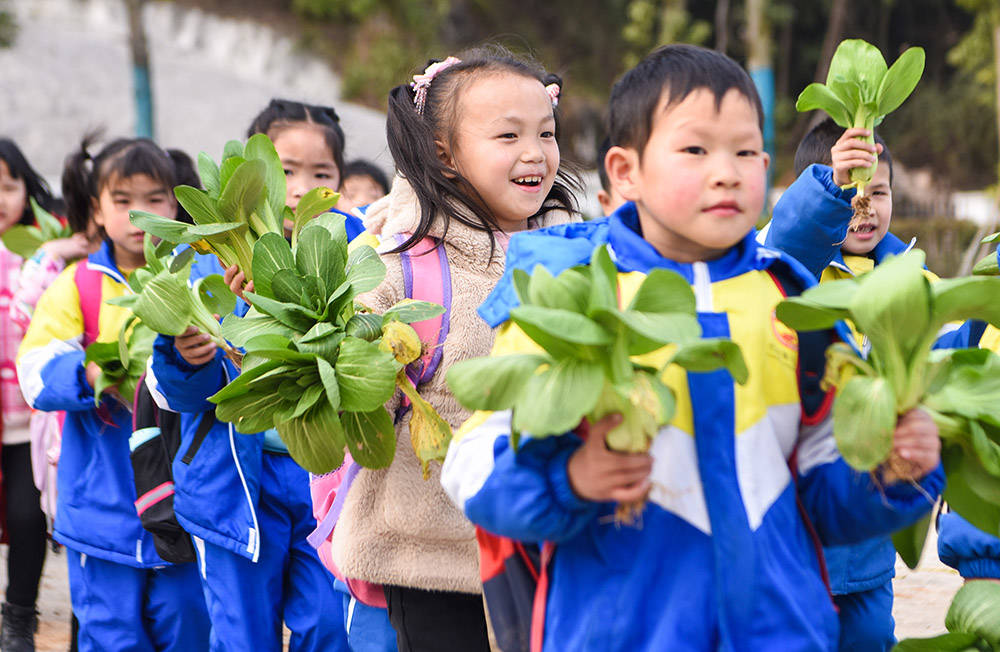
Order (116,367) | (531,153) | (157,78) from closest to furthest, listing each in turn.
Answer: (531,153)
(116,367)
(157,78)

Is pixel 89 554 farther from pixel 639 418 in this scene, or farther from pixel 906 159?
pixel 906 159

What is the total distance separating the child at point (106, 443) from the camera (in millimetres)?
3861

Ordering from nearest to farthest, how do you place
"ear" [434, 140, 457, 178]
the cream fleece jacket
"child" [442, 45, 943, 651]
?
"child" [442, 45, 943, 651] → the cream fleece jacket → "ear" [434, 140, 457, 178]

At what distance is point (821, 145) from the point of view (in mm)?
3439

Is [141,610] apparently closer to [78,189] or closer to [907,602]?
[78,189]

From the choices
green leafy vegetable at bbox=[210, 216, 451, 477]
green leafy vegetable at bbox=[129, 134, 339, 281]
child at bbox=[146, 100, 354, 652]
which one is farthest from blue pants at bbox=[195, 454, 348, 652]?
green leafy vegetable at bbox=[210, 216, 451, 477]

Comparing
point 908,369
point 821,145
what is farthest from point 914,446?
point 821,145

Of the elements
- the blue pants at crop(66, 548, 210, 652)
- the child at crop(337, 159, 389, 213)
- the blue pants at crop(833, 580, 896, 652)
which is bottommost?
the blue pants at crop(66, 548, 210, 652)

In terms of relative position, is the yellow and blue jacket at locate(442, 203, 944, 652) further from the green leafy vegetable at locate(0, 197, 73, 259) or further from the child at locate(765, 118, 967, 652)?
the green leafy vegetable at locate(0, 197, 73, 259)

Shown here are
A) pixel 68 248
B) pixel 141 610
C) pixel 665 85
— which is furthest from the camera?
pixel 68 248

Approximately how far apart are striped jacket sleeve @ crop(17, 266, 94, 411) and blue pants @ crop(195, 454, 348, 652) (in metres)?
0.78

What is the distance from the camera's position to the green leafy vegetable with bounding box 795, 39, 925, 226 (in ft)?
8.14

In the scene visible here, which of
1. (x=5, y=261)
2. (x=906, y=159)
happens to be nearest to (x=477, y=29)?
(x=906, y=159)

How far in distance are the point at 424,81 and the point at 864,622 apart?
6.24ft
